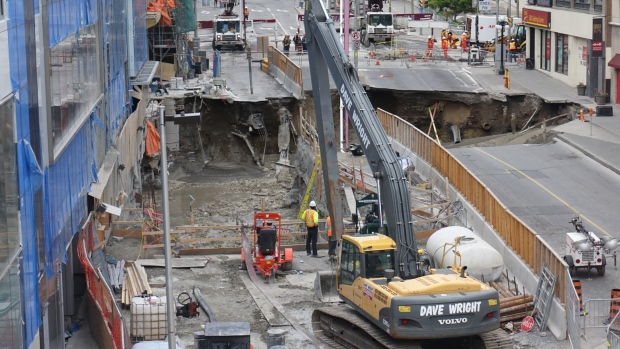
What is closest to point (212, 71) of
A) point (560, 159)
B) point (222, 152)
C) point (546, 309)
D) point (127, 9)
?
point (222, 152)

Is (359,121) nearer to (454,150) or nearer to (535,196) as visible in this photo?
(535,196)

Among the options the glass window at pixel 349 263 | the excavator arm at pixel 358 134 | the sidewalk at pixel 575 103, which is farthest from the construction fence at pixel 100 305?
the sidewalk at pixel 575 103

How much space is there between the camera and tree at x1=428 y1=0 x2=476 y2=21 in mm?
95188

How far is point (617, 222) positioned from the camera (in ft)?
109

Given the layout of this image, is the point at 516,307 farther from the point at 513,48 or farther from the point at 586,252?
the point at 513,48

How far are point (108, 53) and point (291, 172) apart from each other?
16.2 meters

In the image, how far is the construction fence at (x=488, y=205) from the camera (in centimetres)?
2586

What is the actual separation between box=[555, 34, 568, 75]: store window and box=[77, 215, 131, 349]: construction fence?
37585 mm

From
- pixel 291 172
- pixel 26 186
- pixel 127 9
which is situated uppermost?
pixel 127 9

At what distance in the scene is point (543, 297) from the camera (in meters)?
25.5

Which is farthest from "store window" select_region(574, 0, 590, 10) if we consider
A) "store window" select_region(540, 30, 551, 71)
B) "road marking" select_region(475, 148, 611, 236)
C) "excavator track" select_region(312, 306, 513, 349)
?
"excavator track" select_region(312, 306, 513, 349)

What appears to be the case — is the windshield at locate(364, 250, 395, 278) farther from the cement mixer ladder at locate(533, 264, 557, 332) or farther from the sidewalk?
the sidewalk

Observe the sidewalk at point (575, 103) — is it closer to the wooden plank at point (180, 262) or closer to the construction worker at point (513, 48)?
the construction worker at point (513, 48)

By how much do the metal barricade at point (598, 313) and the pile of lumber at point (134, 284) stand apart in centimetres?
1046
